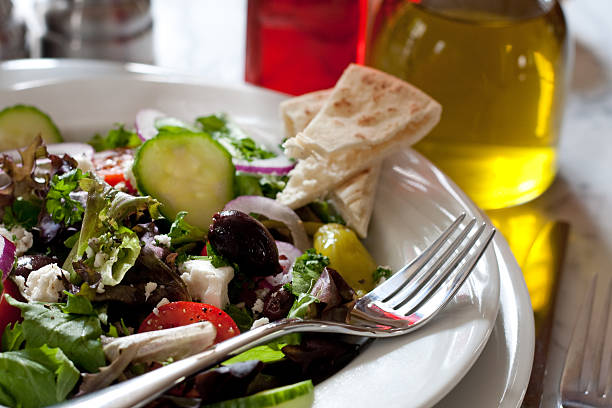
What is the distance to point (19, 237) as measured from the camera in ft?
6.51

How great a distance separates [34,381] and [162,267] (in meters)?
0.41

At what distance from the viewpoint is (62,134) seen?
8.50ft

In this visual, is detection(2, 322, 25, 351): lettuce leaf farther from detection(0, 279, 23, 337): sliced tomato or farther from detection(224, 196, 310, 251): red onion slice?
detection(224, 196, 310, 251): red onion slice

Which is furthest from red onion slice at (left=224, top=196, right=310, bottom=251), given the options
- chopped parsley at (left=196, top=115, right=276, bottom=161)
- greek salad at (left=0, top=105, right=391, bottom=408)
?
chopped parsley at (left=196, top=115, right=276, bottom=161)

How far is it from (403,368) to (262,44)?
71.8 inches

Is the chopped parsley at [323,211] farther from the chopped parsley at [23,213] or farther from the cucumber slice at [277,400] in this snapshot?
the cucumber slice at [277,400]

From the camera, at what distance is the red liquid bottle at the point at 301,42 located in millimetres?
2965

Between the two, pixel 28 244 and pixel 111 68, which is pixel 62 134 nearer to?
pixel 111 68

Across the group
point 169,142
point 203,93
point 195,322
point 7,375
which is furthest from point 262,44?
point 7,375

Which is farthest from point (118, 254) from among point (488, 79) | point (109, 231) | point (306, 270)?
point (488, 79)

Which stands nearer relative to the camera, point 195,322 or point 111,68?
point 195,322

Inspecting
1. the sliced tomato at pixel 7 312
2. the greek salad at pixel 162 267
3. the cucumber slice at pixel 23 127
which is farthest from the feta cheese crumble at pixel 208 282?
the cucumber slice at pixel 23 127

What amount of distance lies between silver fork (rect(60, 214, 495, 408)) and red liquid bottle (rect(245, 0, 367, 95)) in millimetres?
1280

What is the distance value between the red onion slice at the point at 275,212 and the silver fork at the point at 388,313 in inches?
15.8
